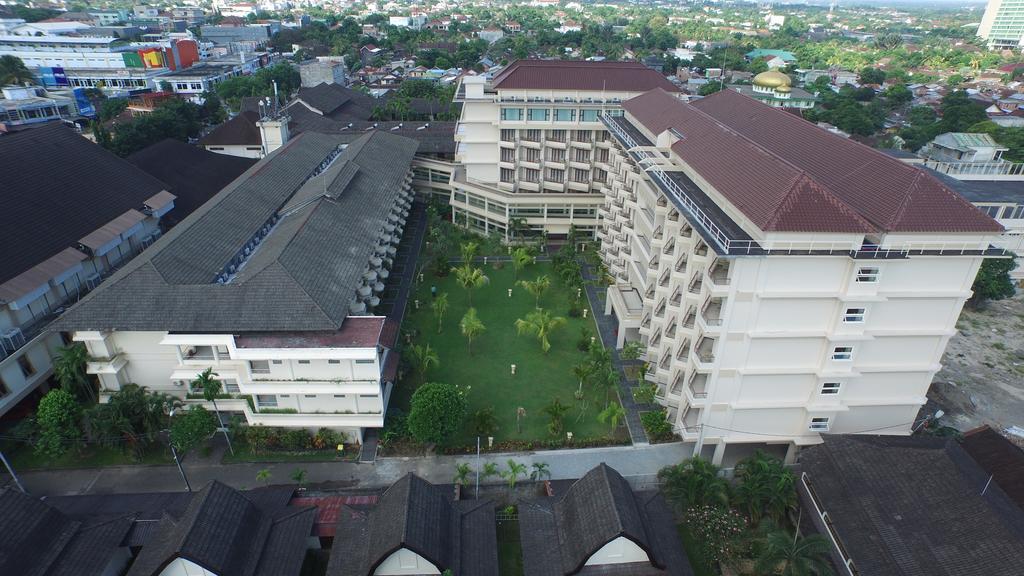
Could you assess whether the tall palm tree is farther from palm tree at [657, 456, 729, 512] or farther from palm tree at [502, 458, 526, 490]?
palm tree at [657, 456, 729, 512]

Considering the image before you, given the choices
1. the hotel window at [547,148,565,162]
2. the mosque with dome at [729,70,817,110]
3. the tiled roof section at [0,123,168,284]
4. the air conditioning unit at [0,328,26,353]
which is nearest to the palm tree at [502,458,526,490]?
the air conditioning unit at [0,328,26,353]

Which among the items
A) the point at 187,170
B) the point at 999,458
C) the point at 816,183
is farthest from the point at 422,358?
the point at 187,170

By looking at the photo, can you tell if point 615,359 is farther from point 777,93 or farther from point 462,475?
point 777,93

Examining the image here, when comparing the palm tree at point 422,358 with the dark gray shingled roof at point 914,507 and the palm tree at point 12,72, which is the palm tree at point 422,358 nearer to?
the dark gray shingled roof at point 914,507

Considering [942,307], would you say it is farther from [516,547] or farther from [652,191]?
[516,547]

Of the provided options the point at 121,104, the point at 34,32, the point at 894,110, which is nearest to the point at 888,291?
the point at 121,104

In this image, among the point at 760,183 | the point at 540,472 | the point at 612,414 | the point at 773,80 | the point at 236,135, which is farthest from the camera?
the point at 773,80

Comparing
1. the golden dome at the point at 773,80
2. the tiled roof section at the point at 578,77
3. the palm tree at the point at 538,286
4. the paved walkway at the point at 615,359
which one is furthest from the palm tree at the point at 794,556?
the golden dome at the point at 773,80
